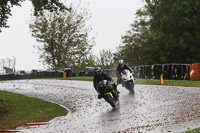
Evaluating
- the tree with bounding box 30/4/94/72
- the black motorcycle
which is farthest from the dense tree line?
the black motorcycle

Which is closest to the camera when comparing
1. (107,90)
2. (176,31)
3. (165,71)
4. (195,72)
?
(107,90)

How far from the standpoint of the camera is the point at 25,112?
63.5 feet

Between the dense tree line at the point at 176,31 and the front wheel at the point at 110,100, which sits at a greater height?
the dense tree line at the point at 176,31

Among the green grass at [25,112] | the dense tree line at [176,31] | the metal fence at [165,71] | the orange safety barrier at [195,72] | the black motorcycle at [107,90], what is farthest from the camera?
the dense tree line at [176,31]

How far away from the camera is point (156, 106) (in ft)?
51.0

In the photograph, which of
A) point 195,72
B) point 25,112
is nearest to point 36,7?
point 25,112

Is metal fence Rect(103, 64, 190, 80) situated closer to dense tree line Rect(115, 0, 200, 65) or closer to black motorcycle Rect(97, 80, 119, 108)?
dense tree line Rect(115, 0, 200, 65)

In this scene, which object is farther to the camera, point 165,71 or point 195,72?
point 165,71

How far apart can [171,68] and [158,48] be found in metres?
22.3

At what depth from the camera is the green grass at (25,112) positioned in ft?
54.1

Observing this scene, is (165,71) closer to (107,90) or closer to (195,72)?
(195,72)

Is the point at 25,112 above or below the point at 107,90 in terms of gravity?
below

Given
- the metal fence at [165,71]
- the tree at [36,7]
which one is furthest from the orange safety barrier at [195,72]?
the tree at [36,7]

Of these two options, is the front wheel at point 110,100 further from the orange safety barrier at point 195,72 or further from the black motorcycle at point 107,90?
the orange safety barrier at point 195,72
